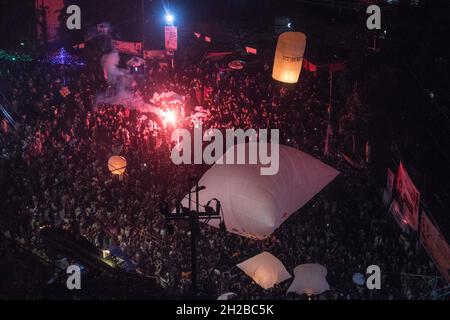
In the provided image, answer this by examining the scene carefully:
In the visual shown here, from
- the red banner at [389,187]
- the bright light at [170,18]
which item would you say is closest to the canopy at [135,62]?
the bright light at [170,18]

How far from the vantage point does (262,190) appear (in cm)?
1017

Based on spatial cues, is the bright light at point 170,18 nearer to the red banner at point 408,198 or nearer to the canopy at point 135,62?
the canopy at point 135,62

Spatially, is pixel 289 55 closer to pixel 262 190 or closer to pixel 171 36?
pixel 262 190

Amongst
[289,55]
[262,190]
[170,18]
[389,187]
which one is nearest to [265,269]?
[262,190]

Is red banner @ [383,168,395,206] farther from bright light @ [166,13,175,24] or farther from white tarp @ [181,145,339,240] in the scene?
bright light @ [166,13,175,24]

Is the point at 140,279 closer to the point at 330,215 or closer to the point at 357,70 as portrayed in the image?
the point at 330,215

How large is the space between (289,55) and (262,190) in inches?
228

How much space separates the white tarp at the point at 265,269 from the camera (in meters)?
9.63

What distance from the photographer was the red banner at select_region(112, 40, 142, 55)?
22.0m

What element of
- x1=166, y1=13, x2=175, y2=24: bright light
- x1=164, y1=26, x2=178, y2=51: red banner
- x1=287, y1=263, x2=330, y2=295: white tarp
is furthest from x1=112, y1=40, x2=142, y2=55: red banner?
x1=287, y1=263, x2=330, y2=295: white tarp

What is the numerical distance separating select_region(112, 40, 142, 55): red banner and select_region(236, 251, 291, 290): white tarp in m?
14.0

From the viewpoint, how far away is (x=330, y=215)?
10773 mm

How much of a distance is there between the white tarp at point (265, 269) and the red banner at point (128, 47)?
14042 millimetres
